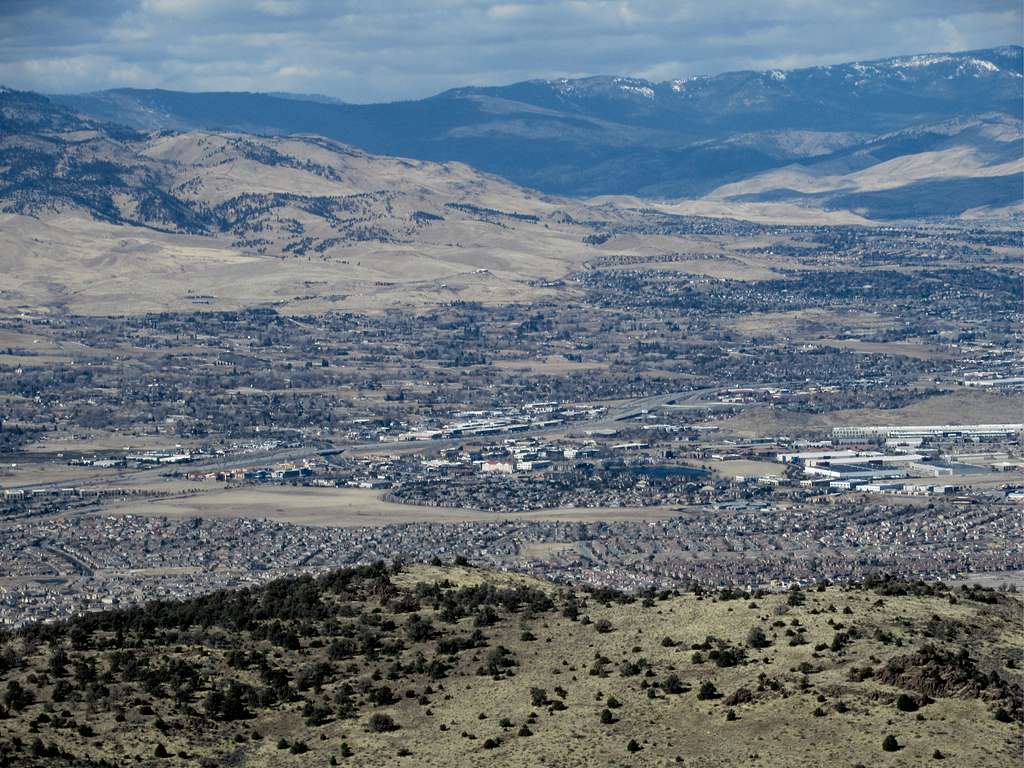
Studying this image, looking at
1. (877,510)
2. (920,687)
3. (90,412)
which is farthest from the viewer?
(90,412)

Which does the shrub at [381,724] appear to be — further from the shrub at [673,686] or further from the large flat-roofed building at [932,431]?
the large flat-roofed building at [932,431]

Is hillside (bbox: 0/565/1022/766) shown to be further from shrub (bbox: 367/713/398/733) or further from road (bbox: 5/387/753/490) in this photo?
road (bbox: 5/387/753/490)

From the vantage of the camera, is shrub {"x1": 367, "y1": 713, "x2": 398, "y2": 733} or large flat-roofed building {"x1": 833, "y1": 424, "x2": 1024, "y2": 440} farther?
large flat-roofed building {"x1": 833, "y1": 424, "x2": 1024, "y2": 440}

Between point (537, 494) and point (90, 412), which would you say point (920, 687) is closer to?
point (537, 494)

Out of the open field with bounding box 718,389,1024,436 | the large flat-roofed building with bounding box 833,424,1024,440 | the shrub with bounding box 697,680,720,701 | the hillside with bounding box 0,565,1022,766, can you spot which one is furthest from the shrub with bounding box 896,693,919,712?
the open field with bounding box 718,389,1024,436

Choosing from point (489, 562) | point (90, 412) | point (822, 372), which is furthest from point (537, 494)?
point (822, 372)
